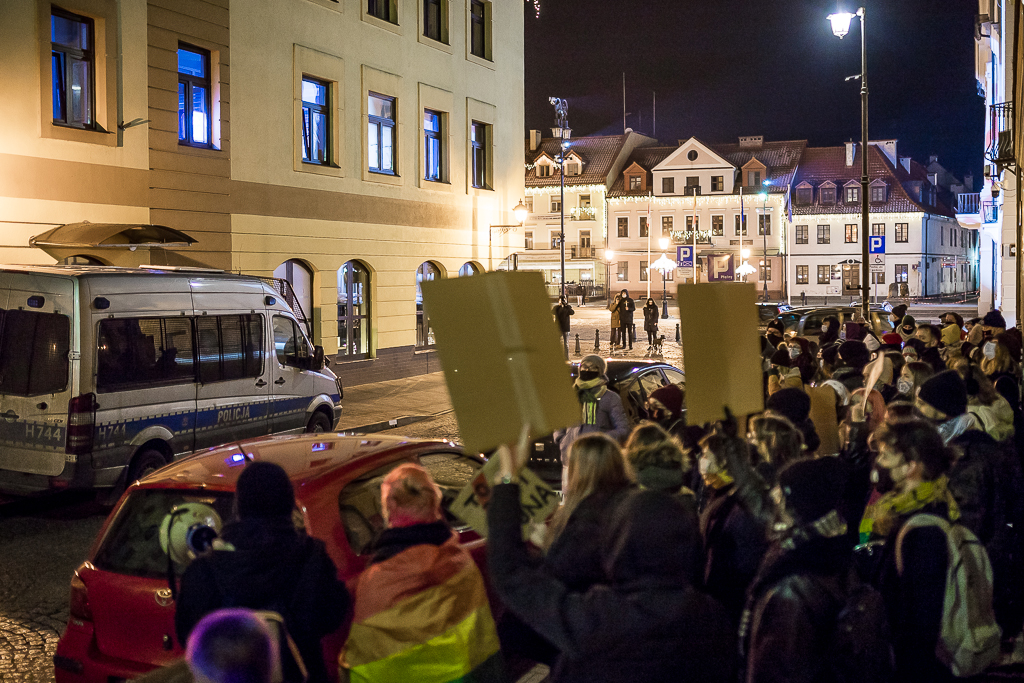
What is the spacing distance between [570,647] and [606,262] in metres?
74.7

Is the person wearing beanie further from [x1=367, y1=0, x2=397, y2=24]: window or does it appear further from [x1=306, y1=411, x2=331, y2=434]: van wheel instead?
[x1=367, y1=0, x2=397, y2=24]: window

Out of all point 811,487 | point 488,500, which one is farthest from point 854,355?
point 488,500

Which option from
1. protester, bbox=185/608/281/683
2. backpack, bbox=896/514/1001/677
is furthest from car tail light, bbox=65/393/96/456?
backpack, bbox=896/514/1001/677

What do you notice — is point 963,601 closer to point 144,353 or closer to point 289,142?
point 144,353

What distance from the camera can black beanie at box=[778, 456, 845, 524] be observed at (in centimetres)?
306

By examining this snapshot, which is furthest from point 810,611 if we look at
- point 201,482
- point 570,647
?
point 201,482

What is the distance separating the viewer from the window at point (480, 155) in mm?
25156

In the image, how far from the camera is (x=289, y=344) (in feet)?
40.5

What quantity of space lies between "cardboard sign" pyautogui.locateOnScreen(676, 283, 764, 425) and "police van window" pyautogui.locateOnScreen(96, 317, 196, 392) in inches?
282

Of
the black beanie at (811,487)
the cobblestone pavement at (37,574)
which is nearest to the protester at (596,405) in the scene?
the cobblestone pavement at (37,574)

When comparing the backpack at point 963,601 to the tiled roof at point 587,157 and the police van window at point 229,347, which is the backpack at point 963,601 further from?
the tiled roof at point 587,157

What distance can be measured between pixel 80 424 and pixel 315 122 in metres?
12.0

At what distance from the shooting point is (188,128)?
16594mm

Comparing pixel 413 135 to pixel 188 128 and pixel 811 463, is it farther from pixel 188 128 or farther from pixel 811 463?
pixel 811 463
